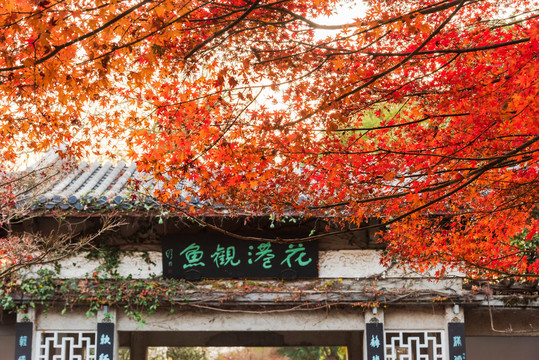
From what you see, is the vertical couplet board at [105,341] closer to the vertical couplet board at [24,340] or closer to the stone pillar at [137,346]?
the vertical couplet board at [24,340]

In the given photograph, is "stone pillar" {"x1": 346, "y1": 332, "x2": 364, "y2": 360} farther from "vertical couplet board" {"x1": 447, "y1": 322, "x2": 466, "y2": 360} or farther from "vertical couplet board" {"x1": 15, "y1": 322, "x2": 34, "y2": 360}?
"vertical couplet board" {"x1": 15, "y1": 322, "x2": 34, "y2": 360}

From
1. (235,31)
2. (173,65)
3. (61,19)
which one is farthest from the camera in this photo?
(173,65)

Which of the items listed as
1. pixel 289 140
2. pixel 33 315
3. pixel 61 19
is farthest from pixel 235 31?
pixel 33 315

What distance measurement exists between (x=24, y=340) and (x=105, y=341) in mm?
1332

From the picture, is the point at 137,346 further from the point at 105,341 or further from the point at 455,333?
the point at 455,333

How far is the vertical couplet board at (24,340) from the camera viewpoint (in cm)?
1086

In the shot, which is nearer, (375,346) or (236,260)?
(375,346)

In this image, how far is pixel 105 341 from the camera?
1091 cm

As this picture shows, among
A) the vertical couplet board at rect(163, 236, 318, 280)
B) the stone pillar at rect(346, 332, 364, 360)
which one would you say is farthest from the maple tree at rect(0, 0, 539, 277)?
the stone pillar at rect(346, 332, 364, 360)

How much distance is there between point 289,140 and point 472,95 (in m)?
1.81

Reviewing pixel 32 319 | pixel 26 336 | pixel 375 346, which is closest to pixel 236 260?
pixel 375 346

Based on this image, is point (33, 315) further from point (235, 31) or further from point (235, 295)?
point (235, 31)

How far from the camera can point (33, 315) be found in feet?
35.8

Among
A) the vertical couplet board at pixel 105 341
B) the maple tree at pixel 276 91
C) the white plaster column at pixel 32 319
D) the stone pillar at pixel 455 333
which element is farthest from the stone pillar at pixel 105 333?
the stone pillar at pixel 455 333
